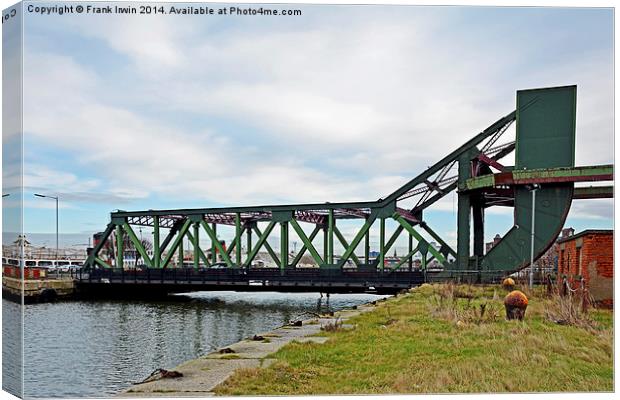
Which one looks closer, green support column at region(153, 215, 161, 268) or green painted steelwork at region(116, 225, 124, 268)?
green support column at region(153, 215, 161, 268)

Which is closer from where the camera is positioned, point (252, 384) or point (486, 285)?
point (252, 384)

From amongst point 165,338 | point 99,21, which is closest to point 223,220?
point 165,338

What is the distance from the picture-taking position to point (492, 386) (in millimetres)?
8602

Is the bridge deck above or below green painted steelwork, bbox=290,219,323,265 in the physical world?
below

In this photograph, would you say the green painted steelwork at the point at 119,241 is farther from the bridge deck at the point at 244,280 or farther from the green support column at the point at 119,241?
the bridge deck at the point at 244,280

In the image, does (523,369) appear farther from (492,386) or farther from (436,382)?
(436,382)

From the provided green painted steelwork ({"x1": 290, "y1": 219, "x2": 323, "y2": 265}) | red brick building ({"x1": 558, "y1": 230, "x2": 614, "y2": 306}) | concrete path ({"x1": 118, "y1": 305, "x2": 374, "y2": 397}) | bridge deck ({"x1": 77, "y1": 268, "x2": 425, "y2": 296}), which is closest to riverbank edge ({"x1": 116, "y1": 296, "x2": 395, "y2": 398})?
concrete path ({"x1": 118, "y1": 305, "x2": 374, "y2": 397})

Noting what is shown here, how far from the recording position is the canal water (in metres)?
12.6

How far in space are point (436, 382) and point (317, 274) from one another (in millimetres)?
24101

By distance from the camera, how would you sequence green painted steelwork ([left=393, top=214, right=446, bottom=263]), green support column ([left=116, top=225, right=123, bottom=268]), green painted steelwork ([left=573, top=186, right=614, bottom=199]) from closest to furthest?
1. green painted steelwork ([left=573, top=186, right=614, bottom=199])
2. green painted steelwork ([left=393, top=214, right=446, bottom=263])
3. green support column ([left=116, top=225, right=123, bottom=268])

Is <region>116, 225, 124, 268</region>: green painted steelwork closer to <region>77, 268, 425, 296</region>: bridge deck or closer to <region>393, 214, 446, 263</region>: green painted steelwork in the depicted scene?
<region>77, 268, 425, 296</region>: bridge deck

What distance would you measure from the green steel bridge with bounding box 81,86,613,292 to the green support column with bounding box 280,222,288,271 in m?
0.06

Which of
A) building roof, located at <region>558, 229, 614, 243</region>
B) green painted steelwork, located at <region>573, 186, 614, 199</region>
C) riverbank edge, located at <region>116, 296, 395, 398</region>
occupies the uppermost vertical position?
green painted steelwork, located at <region>573, 186, 614, 199</region>

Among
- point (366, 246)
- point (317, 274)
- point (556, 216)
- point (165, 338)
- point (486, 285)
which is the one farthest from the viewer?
point (366, 246)
